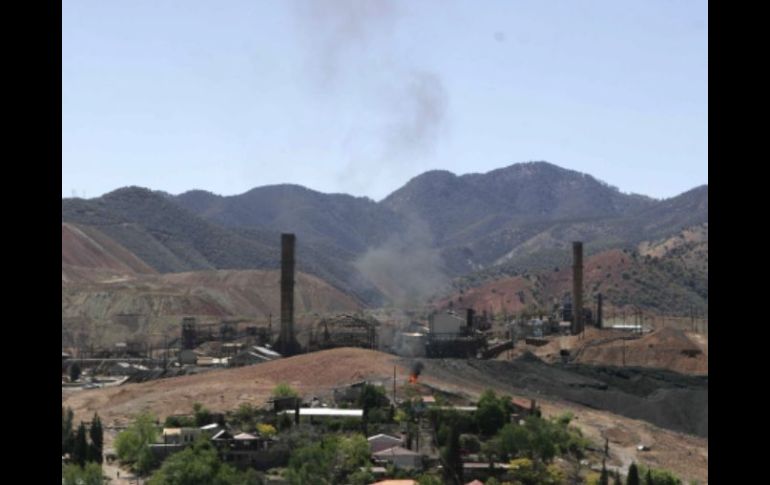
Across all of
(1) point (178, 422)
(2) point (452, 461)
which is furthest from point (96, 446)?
(2) point (452, 461)

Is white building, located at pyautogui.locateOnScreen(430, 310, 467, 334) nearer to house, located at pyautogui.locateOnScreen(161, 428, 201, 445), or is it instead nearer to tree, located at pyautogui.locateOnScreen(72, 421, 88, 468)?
house, located at pyautogui.locateOnScreen(161, 428, 201, 445)

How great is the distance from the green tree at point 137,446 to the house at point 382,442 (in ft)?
18.4

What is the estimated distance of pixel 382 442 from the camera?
3152 centimetres

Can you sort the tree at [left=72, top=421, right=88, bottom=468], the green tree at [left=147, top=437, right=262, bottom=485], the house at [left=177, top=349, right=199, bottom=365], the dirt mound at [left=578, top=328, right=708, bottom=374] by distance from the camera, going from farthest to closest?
1. the dirt mound at [left=578, top=328, right=708, bottom=374]
2. the house at [left=177, top=349, right=199, bottom=365]
3. the tree at [left=72, top=421, right=88, bottom=468]
4. the green tree at [left=147, top=437, right=262, bottom=485]

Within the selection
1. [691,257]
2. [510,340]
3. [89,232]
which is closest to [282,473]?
[510,340]

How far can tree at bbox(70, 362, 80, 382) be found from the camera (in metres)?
52.3

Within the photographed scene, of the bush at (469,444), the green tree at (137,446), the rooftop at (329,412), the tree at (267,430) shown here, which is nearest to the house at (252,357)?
the rooftop at (329,412)

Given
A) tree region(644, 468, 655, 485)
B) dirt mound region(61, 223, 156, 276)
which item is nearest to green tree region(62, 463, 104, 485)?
tree region(644, 468, 655, 485)

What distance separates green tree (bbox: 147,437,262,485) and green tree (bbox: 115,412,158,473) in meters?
1.58

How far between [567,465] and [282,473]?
7411mm

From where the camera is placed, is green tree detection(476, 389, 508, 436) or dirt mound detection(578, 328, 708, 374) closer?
green tree detection(476, 389, 508, 436)
